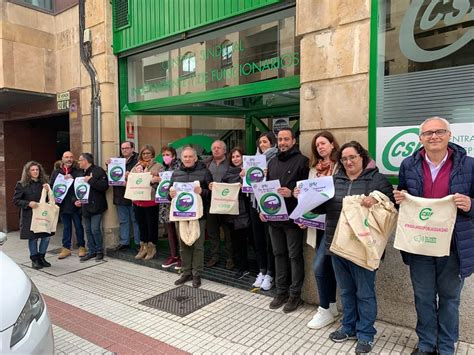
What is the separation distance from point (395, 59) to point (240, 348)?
10.3 feet

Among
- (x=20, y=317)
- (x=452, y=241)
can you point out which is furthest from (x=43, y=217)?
(x=452, y=241)

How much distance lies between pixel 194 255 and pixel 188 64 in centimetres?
306

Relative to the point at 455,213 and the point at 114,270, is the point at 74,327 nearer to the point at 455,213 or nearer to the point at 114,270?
the point at 114,270

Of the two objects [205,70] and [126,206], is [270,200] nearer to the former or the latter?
[205,70]

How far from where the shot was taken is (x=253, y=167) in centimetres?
446

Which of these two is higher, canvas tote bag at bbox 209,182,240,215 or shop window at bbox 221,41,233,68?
shop window at bbox 221,41,233,68

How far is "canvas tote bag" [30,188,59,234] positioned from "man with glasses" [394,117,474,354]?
4925 mm

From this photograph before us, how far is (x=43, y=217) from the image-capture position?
564 centimetres

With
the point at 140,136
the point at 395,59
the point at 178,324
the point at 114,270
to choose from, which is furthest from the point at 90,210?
the point at 395,59

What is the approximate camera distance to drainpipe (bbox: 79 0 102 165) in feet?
21.6

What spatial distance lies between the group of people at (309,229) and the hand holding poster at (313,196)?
9cm

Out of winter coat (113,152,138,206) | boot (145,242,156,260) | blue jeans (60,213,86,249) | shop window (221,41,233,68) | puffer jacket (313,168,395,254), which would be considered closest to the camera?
puffer jacket (313,168,395,254)

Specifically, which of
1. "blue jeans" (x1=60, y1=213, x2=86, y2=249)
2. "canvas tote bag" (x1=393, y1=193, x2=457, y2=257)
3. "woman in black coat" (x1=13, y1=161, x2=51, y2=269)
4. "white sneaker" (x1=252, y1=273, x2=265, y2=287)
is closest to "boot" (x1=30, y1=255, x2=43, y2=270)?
"woman in black coat" (x1=13, y1=161, x2=51, y2=269)

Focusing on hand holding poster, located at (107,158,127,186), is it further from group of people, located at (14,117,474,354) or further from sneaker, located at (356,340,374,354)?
sneaker, located at (356,340,374,354)
